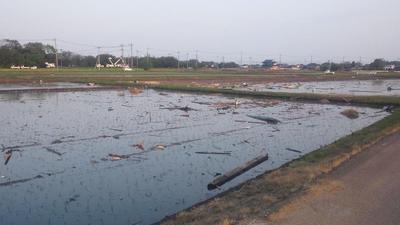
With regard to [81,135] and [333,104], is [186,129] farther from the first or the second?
[333,104]

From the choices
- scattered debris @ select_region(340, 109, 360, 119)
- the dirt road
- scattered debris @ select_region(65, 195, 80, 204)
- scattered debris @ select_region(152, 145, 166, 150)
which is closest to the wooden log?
the dirt road

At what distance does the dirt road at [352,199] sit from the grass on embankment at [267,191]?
0.31 m

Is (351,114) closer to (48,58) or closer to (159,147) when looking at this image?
(159,147)

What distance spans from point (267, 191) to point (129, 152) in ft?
17.8

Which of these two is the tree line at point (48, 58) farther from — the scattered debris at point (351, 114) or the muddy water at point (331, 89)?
the scattered debris at point (351, 114)

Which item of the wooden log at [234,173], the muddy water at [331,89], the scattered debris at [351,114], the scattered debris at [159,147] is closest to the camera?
the wooden log at [234,173]

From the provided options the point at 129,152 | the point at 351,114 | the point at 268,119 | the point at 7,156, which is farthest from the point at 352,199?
the point at 351,114

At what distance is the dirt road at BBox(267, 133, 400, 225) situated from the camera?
6.52 meters

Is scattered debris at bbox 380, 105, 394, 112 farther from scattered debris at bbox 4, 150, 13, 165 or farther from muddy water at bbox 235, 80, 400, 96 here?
scattered debris at bbox 4, 150, 13, 165

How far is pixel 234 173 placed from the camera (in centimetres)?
1029

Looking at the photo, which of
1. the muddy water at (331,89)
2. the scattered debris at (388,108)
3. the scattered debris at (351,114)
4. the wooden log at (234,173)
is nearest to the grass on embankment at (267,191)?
the wooden log at (234,173)

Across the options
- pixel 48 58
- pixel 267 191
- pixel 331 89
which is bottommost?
pixel 331 89

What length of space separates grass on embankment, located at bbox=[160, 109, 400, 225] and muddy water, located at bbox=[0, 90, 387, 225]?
69cm

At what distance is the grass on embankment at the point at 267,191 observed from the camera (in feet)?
23.0
